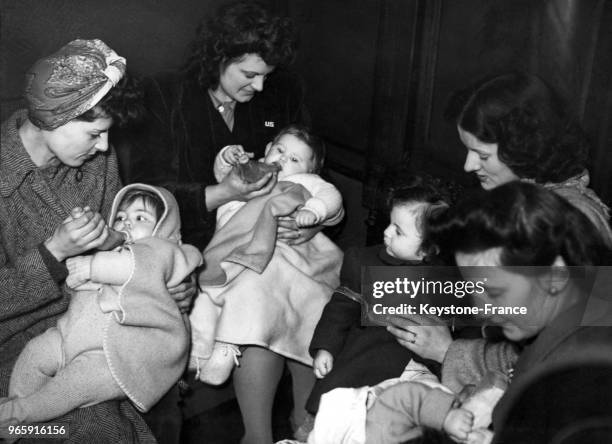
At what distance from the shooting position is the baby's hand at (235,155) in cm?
151

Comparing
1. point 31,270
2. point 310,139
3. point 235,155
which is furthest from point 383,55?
point 31,270

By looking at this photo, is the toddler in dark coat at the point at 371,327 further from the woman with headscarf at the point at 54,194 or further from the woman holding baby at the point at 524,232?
the woman with headscarf at the point at 54,194

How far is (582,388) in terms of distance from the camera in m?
1.04

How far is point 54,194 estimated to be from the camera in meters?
1.24

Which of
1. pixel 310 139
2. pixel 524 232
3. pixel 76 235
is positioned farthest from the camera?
pixel 310 139

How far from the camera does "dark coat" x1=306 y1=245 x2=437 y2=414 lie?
1.28 meters

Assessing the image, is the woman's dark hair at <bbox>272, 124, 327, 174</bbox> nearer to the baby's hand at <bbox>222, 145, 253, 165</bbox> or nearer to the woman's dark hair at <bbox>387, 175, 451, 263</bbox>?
the baby's hand at <bbox>222, 145, 253, 165</bbox>

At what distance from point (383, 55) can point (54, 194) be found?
78 centimetres

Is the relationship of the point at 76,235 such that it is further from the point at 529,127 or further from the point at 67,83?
the point at 529,127

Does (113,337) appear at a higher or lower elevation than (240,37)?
lower

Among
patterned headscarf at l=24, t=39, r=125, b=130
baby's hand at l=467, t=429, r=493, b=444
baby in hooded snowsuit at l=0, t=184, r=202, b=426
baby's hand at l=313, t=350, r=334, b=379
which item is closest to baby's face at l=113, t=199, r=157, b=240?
baby in hooded snowsuit at l=0, t=184, r=202, b=426

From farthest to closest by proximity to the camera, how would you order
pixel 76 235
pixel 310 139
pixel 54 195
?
pixel 310 139 → pixel 54 195 → pixel 76 235

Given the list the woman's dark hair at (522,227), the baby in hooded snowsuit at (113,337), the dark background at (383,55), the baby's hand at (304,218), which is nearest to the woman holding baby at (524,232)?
the woman's dark hair at (522,227)

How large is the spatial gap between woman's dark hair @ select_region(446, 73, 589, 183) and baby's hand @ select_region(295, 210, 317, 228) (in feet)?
1.23
